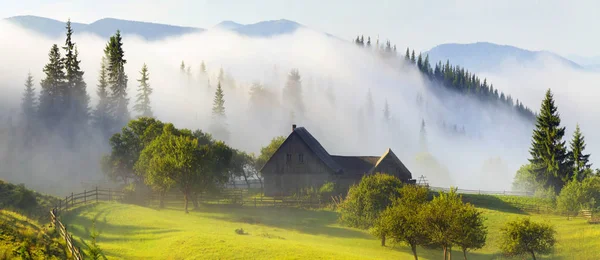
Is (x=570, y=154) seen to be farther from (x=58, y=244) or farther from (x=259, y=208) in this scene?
(x=58, y=244)

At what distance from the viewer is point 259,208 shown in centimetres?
6688

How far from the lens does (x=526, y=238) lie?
45.6 metres

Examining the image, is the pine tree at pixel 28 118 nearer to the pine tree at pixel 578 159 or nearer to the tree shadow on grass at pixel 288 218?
the tree shadow on grass at pixel 288 218

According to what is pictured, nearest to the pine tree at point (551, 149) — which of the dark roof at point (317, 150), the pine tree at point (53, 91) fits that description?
the dark roof at point (317, 150)

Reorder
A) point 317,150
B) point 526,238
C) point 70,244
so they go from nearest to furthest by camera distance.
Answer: point 70,244, point 526,238, point 317,150

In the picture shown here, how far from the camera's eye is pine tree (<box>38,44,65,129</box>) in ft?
368

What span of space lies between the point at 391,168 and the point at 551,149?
2402 cm

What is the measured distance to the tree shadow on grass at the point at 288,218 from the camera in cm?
5525

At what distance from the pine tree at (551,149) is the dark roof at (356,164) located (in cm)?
2482

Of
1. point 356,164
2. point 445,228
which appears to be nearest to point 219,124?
point 356,164

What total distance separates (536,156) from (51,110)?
9395 cm

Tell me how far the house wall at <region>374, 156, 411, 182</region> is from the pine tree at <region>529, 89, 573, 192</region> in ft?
66.4

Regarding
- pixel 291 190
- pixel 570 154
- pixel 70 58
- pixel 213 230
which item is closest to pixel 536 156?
pixel 570 154

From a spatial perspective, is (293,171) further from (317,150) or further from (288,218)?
(288,218)
